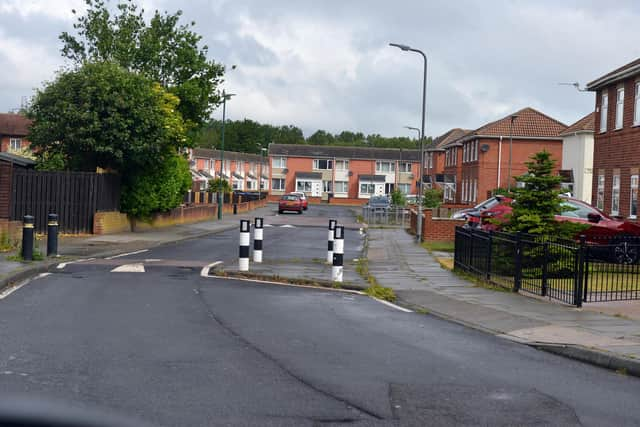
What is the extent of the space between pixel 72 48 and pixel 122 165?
16118mm

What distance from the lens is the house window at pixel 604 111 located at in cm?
3197

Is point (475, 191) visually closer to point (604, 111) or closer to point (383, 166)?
point (604, 111)

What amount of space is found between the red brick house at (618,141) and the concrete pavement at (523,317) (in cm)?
1251

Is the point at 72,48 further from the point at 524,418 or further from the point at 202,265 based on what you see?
the point at 524,418

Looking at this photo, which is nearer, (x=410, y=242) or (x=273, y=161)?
(x=410, y=242)

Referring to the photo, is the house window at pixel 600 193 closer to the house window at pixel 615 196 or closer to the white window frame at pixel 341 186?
the house window at pixel 615 196

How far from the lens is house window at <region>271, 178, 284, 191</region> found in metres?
119

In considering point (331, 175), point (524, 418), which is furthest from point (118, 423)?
point (331, 175)

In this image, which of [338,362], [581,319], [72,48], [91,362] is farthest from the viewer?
[72,48]

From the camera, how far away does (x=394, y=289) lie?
15.5 m

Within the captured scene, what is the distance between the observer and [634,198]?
1137 inches

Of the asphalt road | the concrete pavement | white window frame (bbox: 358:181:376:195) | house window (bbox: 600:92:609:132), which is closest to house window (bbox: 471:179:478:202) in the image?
house window (bbox: 600:92:609:132)

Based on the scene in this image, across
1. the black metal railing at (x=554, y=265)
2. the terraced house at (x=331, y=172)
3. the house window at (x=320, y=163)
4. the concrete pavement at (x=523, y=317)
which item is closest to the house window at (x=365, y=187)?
the terraced house at (x=331, y=172)

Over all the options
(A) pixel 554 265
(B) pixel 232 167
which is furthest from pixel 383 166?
(A) pixel 554 265
